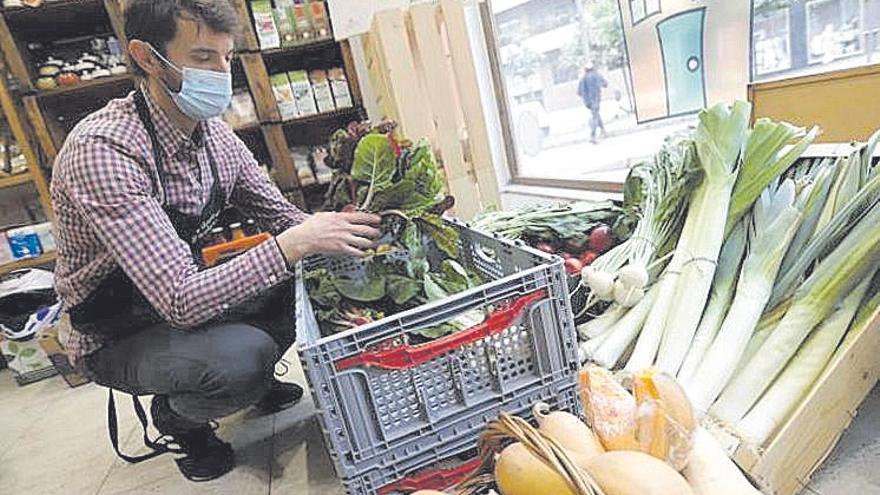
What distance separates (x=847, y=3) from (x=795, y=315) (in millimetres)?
1144

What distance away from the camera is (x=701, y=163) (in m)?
1.25

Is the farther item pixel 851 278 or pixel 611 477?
pixel 851 278

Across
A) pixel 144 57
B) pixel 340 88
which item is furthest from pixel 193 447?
pixel 340 88

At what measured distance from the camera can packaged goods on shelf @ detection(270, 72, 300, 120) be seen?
248cm

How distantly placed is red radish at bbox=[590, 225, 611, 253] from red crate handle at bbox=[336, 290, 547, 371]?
0.67 meters

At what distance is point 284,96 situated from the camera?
2498mm

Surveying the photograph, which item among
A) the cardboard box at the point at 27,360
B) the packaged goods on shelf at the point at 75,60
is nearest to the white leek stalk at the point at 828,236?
the packaged goods on shelf at the point at 75,60

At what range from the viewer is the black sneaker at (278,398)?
1.61 metres

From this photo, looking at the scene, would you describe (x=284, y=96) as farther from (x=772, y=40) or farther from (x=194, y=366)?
(x=772, y=40)

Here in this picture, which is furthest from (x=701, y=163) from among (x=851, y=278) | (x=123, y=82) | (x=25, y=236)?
(x=25, y=236)

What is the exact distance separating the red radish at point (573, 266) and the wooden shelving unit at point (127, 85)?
1.60 m

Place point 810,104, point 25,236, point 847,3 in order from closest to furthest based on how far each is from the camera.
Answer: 1. point 810,104
2. point 847,3
3. point 25,236

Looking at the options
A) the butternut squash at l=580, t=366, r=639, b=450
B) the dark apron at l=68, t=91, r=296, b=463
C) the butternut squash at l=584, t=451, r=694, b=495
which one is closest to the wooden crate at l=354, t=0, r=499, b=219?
the dark apron at l=68, t=91, r=296, b=463

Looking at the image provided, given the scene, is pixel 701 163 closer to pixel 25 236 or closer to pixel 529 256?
pixel 529 256
